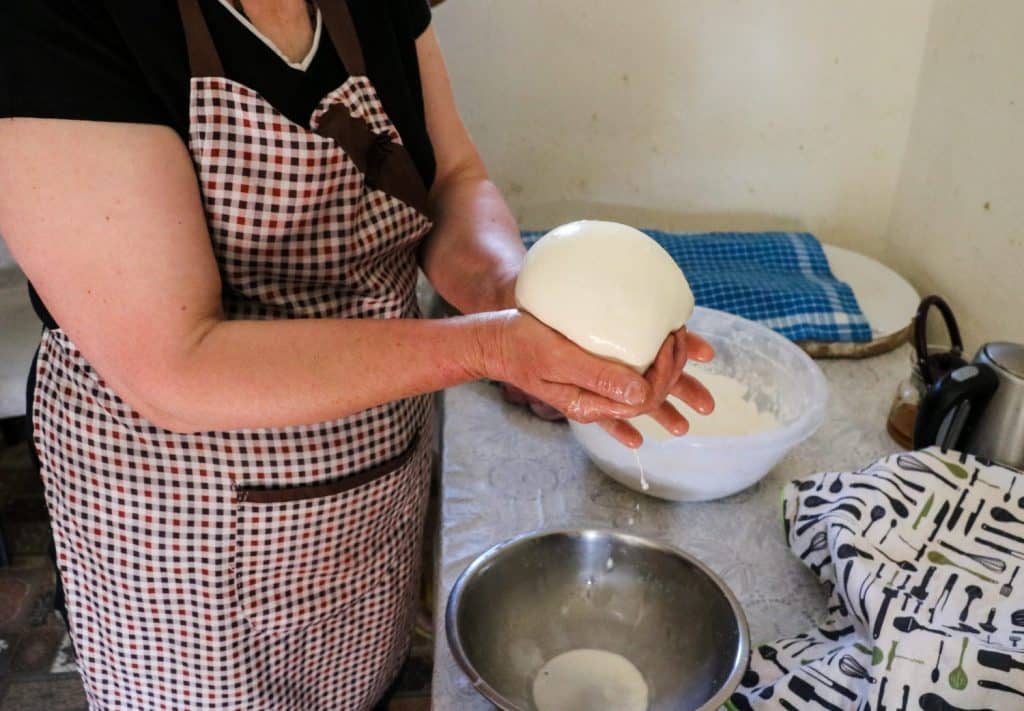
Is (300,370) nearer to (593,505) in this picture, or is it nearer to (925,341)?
(593,505)

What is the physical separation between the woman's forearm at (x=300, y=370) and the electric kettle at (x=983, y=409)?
0.62 metres

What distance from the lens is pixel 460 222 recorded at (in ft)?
3.50

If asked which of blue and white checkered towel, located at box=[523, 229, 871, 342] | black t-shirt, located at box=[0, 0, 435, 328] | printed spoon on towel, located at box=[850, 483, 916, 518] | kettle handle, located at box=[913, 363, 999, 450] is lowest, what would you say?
blue and white checkered towel, located at box=[523, 229, 871, 342]

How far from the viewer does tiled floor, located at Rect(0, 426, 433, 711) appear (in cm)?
182

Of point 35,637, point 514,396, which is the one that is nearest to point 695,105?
point 514,396

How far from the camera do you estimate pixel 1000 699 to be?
735 millimetres

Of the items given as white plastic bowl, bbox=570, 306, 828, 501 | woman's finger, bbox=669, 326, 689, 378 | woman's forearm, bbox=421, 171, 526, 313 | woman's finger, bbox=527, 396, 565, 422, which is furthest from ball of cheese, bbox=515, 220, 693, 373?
woman's finger, bbox=527, 396, 565, 422

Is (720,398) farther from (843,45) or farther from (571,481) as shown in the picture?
(843,45)

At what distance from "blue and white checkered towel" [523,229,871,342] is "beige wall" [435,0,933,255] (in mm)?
150

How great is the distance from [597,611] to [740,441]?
0.84 ft

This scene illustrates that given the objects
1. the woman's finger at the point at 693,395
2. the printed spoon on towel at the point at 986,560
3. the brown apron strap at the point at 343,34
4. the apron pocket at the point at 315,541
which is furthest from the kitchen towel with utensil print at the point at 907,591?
the brown apron strap at the point at 343,34

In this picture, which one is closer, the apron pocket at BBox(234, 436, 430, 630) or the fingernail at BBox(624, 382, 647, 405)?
the fingernail at BBox(624, 382, 647, 405)

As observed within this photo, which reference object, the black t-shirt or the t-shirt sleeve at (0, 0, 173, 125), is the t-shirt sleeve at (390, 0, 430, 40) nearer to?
the black t-shirt

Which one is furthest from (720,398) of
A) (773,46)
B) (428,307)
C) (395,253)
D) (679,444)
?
(773,46)
